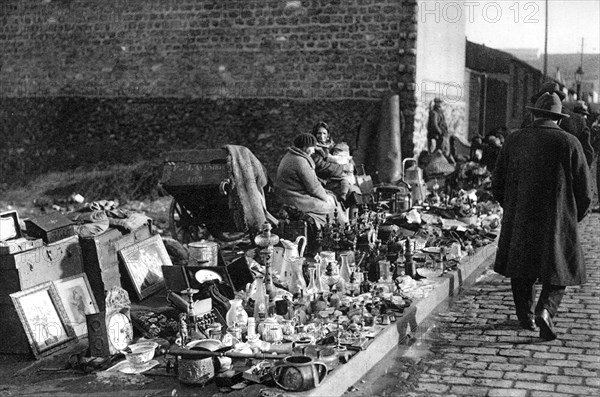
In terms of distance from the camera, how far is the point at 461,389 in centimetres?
505

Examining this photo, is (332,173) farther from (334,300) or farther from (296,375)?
(296,375)

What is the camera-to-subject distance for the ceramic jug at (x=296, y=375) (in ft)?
15.1

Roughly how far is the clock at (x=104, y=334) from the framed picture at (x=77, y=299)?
0.67 m

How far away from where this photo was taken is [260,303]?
20.0 feet

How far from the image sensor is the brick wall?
15031 mm

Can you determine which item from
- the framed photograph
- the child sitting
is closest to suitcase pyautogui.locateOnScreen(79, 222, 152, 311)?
the framed photograph

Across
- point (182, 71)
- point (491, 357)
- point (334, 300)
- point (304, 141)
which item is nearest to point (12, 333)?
point (334, 300)

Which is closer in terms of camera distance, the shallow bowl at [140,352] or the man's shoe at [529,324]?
the shallow bowl at [140,352]

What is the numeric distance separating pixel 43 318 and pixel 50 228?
1215 mm

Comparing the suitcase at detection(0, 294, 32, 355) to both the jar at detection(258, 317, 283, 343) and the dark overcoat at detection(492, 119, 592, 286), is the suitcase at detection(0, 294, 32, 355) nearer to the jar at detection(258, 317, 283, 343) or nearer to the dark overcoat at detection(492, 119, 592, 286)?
the jar at detection(258, 317, 283, 343)

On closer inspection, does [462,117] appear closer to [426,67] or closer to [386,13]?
[426,67]

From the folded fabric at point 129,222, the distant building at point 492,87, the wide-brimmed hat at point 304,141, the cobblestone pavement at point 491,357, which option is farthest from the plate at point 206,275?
the distant building at point 492,87

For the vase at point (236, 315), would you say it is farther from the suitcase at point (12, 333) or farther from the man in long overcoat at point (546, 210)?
the man in long overcoat at point (546, 210)

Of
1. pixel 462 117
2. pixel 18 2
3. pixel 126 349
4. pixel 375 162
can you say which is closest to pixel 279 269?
pixel 126 349
